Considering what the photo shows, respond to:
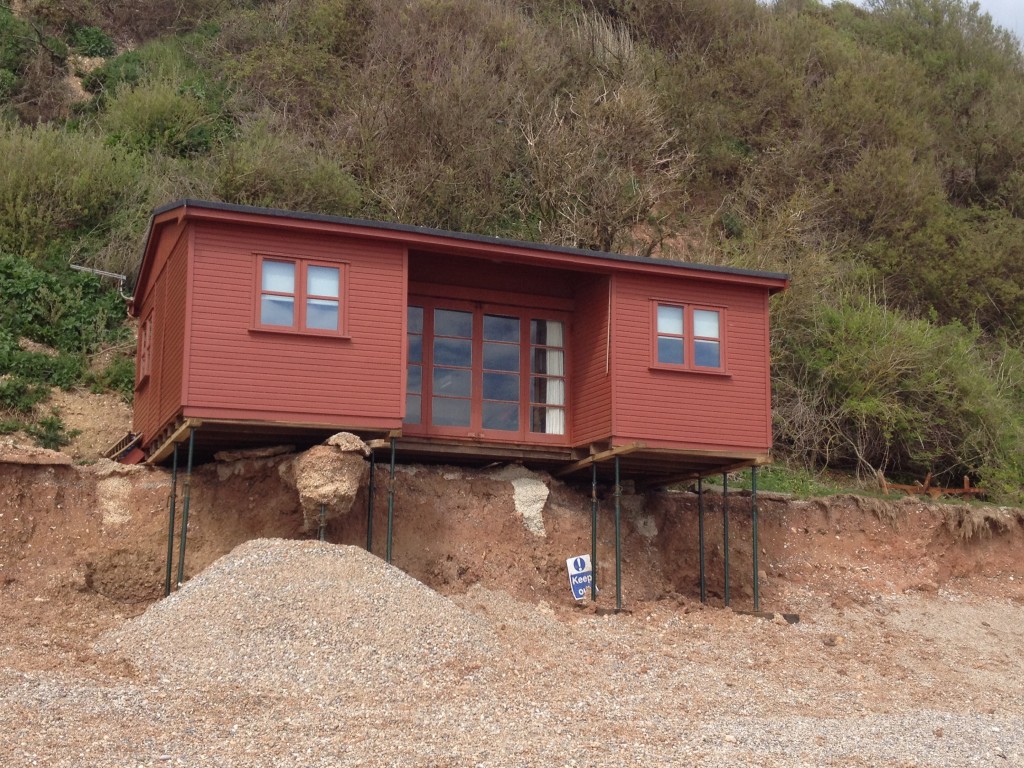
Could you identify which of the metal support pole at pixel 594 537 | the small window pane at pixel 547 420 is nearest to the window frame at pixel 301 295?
the small window pane at pixel 547 420

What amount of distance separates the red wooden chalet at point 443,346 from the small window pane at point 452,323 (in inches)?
0.9

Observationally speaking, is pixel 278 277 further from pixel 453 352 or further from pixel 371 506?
pixel 371 506

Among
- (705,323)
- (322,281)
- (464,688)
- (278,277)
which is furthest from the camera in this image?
(705,323)

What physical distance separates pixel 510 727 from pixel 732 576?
10.5 metres

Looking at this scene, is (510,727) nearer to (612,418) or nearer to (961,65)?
(612,418)

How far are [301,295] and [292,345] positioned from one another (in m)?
0.79

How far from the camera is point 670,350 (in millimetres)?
20312

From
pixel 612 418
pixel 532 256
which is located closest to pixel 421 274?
pixel 532 256

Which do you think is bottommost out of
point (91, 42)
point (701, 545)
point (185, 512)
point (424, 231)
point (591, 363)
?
point (701, 545)

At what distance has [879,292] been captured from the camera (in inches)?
1391

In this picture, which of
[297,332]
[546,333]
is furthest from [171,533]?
[546,333]

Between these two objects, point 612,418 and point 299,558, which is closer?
point 299,558

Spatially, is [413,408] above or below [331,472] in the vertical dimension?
above

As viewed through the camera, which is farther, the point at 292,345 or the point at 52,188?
the point at 52,188
